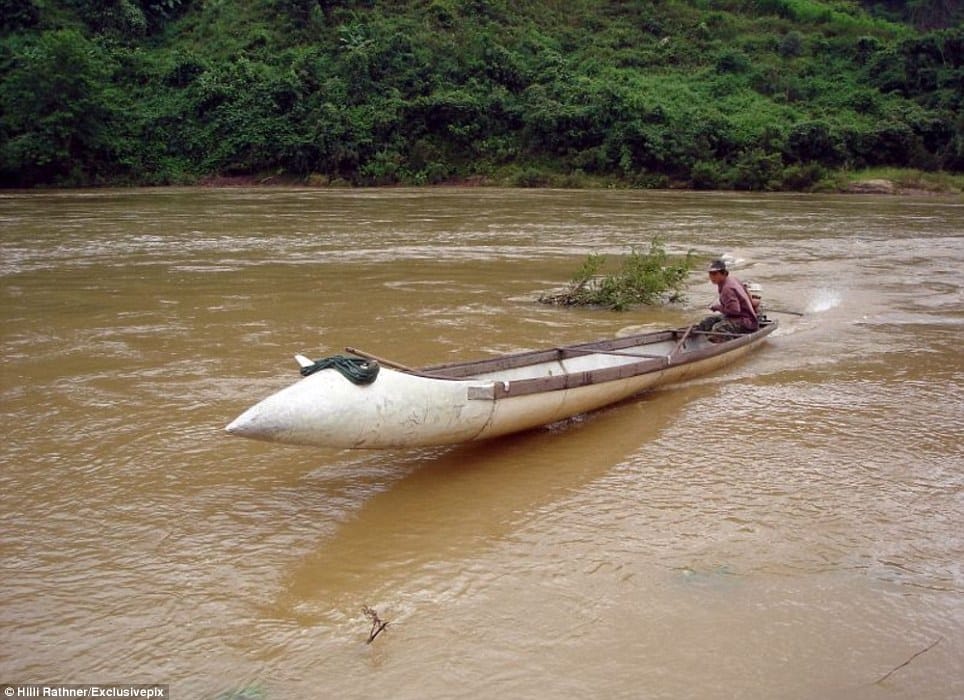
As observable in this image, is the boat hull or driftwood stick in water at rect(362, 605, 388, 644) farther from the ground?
the boat hull

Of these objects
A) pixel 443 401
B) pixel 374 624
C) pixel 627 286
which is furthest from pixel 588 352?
pixel 627 286

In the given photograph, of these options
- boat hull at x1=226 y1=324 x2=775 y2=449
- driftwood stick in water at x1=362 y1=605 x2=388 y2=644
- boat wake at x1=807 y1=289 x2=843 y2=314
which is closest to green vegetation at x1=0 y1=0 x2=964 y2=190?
boat wake at x1=807 y1=289 x2=843 y2=314

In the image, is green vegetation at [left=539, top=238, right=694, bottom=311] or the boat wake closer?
green vegetation at [left=539, top=238, right=694, bottom=311]

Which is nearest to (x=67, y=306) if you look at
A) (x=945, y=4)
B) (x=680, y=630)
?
(x=680, y=630)

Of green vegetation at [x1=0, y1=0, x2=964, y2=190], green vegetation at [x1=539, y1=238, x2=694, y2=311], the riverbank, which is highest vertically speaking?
green vegetation at [x1=0, y1=0, x2=964, y2=190]

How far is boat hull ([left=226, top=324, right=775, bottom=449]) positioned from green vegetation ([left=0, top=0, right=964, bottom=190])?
81.6 ft

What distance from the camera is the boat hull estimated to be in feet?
14.6

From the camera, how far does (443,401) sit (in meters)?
4.96

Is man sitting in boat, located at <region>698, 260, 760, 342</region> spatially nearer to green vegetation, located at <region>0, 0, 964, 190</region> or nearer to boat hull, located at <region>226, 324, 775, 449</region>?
boat hull, located at <region>226, 324, 775, 449</region>

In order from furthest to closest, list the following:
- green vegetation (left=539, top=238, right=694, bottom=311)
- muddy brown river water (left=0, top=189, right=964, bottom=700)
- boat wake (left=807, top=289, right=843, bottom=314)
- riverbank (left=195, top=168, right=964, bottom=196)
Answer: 1. riverbank (left=195, top=168, right=964, bottom=196)
2. boat wake (left=807, top=289, right=843, bottom=314)
3. green vegetation (left=539, top=238, right=694, bottom=311)
4. muddy brown river water (left=0, top=189, right=964, bottom=700)

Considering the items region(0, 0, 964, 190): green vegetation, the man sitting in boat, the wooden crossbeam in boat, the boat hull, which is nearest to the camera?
the boat hull

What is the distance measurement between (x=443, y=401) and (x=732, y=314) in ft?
13.5

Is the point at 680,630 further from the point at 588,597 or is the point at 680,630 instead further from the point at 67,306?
the point at 67,306

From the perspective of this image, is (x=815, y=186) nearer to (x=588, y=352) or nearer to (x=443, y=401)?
(x=588, y=352)
